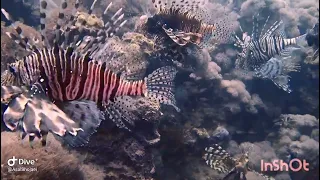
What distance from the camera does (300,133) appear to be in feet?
23.6

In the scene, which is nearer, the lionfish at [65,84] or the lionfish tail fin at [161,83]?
the lionfish at [65,84]

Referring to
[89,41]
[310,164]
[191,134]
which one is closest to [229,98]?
[191,134]

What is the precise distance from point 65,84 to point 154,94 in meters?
0.92

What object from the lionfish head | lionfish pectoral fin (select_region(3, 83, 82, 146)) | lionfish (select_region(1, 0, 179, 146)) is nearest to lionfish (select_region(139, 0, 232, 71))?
lionfish (select_region(1, 0, 179, 146))

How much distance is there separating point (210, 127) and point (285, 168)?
189 centimetres

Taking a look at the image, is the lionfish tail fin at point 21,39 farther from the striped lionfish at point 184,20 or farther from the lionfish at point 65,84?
the striped lionfish at point 184,20

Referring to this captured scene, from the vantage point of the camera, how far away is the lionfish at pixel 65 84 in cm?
185

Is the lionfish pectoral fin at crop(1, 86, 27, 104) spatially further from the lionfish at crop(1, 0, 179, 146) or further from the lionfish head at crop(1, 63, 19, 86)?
the lionfish head at crop(1, 63, 19, 86)

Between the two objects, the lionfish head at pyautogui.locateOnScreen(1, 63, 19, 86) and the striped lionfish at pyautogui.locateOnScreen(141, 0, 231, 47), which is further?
the striped lionfish at pyautogui.locateOnScreen(141, 0, 231, 47)

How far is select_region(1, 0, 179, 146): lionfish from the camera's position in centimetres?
185

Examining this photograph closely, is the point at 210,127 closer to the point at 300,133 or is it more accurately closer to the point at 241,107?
the point at 241,107

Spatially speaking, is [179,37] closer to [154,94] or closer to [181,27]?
[181,27]

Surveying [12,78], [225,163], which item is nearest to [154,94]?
[12,78]

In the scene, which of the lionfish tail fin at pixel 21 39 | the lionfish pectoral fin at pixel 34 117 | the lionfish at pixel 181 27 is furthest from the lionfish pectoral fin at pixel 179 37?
the lionfish pectoral fin at pixel 34 117
